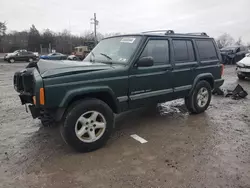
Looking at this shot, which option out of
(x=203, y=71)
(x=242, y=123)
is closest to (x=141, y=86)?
(x=203, y=71)

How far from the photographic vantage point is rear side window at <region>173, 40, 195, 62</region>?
4953 mm

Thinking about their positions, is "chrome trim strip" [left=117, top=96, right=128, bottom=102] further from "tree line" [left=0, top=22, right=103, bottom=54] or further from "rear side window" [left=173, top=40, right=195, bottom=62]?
"tree line" [left=0, top=22, right=103, bottom=54]

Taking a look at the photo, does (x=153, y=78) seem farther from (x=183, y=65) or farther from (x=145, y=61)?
(x=183, y=65)

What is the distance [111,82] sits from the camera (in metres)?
3.79

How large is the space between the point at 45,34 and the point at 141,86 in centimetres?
5324

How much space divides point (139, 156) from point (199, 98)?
2.86 meters

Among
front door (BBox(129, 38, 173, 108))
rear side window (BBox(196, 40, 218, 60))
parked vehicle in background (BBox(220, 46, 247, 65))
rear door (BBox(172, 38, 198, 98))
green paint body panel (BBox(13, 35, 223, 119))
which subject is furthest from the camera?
parked vehicle in background (BBox(220, 46, 247, 65))

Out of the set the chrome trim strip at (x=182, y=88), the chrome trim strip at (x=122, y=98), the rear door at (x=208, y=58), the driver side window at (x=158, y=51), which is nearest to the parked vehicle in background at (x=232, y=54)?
the rear door at (x=208, y=58)

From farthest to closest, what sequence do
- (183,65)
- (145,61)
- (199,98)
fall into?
(199,98) < (183,65) < (145,61)

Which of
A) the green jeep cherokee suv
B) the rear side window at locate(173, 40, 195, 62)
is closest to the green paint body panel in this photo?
the green jeep cherokee suv

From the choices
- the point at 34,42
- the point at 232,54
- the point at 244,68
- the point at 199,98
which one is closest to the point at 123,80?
the point at 199,98

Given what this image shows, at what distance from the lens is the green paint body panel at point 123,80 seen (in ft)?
10.8

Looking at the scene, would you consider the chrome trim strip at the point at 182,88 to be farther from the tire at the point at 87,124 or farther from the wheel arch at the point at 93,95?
the tire at the point at 87,124

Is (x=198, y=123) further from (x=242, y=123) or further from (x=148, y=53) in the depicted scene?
(x=148, y=53)
